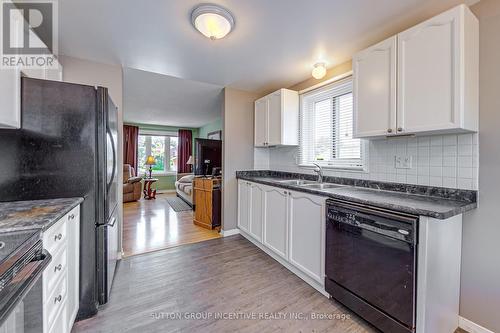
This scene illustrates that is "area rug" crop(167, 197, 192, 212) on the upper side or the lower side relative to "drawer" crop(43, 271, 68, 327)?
lower

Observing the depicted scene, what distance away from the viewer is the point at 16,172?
4.57 feet

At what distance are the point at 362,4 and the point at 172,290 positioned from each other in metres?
2.79

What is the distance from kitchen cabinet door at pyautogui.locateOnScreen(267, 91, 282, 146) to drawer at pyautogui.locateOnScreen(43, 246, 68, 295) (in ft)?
8.03

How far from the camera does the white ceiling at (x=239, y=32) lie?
1.54 metres

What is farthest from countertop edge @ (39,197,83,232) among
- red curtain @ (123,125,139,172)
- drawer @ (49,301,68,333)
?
red curtain @ (123,125,139,172)

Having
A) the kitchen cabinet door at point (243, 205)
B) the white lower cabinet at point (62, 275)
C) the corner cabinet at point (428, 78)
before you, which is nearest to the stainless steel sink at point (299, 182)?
the kitchen cabinet door at point (243, 205)

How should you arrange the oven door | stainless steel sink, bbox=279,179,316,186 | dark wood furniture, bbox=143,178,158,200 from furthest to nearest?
Answer: dark wood furniture, bbox=143,178,158,200
stainless steel sink, bbox=279,179,316,186
the oven door

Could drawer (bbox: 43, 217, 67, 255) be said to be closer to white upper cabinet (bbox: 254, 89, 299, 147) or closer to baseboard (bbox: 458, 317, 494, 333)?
white upper cabinet (bbox: 254, 89, 299, 147)

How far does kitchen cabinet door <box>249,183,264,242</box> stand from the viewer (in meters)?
2.74

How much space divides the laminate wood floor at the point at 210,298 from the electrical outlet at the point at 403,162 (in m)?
1.30

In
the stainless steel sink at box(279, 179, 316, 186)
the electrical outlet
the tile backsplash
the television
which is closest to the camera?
the tile backsplash

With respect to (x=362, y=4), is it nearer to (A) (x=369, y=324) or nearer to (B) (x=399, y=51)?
(B) (x=399, y=51)

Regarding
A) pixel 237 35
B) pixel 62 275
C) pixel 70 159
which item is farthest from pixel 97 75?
pixel 62 275

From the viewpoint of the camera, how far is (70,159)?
150 centimetres
